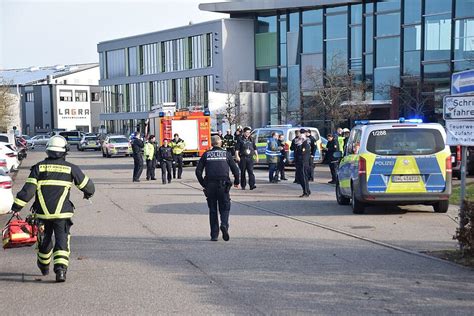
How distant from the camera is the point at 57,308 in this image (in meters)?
6.67

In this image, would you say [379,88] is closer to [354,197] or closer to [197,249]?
[354,197]

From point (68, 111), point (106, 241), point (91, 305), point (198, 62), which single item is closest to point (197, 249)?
point (106, 241)

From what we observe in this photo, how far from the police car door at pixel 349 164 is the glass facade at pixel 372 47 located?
26668mm

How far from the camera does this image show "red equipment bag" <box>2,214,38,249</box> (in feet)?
26.5

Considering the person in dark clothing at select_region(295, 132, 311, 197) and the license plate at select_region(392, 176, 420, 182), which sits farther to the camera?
the person in dark clothing at select_region(295, 132, 311, 197)

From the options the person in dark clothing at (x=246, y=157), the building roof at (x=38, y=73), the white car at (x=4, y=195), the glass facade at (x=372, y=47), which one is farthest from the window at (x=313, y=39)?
the building roof at (x=38, y=73)

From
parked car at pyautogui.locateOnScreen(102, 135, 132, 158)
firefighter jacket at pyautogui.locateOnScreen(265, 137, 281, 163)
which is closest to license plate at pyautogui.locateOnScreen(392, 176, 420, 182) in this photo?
firefighter jacket at pyautogui.locateOnScreen(265, 137, 281, 163)

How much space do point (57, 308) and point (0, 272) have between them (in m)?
2.28

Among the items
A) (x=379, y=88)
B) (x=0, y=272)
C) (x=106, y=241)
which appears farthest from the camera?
(x=379, y=88)

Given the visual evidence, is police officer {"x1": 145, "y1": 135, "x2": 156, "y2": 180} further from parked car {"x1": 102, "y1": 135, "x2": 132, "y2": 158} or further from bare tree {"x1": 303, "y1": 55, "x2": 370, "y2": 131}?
parked car {"x1": 102, "y1": 135, "x2": 132, "y2": 158}

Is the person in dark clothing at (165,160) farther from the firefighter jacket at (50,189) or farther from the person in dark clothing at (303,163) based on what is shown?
the firefighter jacket at (50,189)

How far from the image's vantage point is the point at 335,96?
134ft

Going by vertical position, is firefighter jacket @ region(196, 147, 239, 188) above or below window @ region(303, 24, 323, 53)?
below

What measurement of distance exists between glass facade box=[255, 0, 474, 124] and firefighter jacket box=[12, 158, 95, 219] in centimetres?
3497
